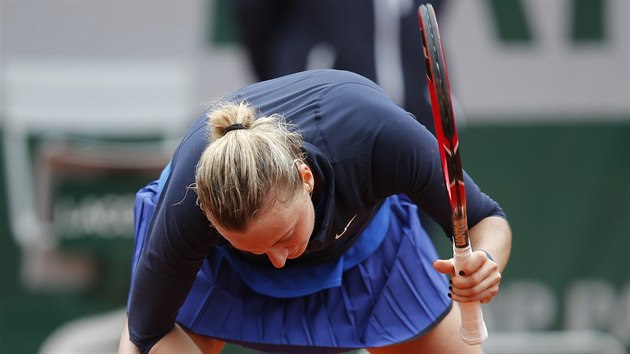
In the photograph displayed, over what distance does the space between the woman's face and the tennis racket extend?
26cm

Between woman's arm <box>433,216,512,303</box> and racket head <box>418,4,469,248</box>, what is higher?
racket head <box>418,4,469,248</box>

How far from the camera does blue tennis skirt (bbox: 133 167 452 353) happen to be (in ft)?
7.93

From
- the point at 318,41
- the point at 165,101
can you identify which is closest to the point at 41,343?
the point at 165,101

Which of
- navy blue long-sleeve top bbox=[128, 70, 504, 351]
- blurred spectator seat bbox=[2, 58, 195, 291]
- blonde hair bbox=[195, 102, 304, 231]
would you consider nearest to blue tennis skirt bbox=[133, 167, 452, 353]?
navy blue long-sleeve top bbox=[128, 70, 504, 351]

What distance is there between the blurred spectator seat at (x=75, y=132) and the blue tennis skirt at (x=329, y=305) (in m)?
1.57

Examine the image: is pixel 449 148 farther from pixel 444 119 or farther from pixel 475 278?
pixel 475 278

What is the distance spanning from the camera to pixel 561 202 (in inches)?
167

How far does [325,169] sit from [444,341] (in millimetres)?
629

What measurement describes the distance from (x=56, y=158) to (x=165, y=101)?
45cm

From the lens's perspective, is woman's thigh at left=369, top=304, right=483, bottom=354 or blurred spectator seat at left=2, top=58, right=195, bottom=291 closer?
woman's thigh at left=369, top=304, right=483, bottom=354

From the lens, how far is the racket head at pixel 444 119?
75.7 inches

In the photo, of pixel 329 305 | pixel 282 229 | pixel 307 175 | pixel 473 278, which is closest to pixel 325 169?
pixel 307 175

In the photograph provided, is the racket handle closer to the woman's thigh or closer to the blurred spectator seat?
the woman's thigh

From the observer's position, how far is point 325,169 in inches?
80.6
